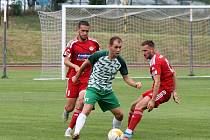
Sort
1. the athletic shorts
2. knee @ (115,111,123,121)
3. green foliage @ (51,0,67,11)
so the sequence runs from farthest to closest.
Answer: green foliage @ (51,0,67,11) < knee @ (115,111,123,121) < the athletic shorts

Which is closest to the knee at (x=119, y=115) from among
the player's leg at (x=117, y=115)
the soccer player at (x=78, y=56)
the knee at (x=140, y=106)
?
the player's leg at (x=117, y=115)

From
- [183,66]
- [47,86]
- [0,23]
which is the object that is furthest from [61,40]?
[0,23]

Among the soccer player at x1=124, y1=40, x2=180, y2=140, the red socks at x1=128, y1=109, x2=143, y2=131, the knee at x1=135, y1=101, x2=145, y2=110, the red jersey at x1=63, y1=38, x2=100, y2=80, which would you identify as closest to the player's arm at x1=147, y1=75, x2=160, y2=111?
the soccer player at x1=124, y1=40, x2=180, y2=140

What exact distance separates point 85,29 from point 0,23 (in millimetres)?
42206

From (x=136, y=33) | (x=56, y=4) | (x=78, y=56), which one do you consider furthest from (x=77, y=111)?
(x=56, y=4)

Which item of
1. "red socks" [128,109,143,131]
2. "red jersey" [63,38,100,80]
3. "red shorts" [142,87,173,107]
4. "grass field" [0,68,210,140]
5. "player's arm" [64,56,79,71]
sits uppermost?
"red jersey" [63,38,100,80]

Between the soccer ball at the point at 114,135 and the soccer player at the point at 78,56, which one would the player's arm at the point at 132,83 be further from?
the soccer player at the point at 78,56

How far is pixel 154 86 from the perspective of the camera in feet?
41.4

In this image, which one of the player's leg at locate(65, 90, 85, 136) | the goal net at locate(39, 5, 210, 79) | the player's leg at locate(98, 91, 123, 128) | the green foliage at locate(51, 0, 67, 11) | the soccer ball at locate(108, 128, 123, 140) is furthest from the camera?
the green foliage at locate(51, 0, 67, 11)

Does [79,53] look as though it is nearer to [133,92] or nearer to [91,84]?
[91,84]

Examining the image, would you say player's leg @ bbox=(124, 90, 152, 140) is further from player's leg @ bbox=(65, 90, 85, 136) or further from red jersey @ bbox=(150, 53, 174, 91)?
player's leg @ bbox=(65, 90, 85, 136)

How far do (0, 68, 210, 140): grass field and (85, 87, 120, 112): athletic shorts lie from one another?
0.65 meters

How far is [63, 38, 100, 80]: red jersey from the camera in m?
14.0

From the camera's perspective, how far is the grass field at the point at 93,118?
1309cm
